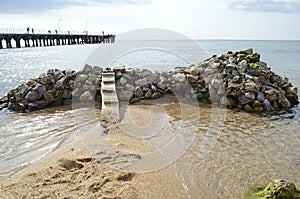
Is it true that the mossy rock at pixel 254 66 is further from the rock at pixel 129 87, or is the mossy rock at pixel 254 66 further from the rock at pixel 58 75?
the rock at pixel 58 75

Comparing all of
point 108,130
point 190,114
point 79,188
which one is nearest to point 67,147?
→ point 108,130

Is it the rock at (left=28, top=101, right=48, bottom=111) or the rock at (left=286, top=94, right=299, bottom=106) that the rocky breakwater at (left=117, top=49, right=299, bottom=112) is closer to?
the rock at (left=286, top=94, right=299, bottom=106)

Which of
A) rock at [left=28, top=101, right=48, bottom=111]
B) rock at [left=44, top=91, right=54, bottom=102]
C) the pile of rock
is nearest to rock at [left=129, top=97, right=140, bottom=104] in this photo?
the pile of rock

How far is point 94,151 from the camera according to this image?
4699 mm

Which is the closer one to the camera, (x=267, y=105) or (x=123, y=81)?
(x=267, y=105)

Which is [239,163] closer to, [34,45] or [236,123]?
[236,123]

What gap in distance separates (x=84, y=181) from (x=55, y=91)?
6.15 m

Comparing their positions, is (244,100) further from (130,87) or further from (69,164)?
(69,164)

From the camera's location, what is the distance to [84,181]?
12.2 ft

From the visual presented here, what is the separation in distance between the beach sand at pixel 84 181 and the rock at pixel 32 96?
15.5 feet

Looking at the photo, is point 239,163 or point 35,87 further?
point 35,87

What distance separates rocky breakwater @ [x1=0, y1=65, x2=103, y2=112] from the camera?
8.76 m

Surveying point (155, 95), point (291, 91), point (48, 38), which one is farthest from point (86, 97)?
point (48, 38)

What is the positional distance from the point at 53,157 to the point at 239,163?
3.23 metres
